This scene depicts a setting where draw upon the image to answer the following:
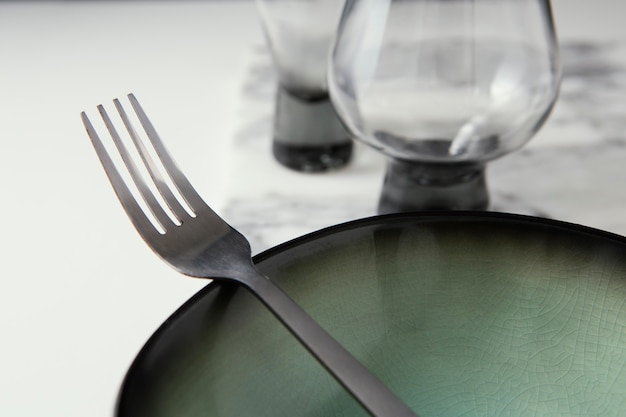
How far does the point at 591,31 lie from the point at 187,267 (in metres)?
0.62

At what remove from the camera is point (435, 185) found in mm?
462

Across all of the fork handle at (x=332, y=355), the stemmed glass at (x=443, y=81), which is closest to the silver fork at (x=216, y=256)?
the fork handle at (x=332, y=355)

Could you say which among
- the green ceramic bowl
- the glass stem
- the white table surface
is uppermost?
the green ceramic bowl

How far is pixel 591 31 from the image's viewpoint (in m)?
0.84

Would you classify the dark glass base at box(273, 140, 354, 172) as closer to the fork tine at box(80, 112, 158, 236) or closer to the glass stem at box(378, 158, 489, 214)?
the glass stem at box(378, 158, 489, 214)

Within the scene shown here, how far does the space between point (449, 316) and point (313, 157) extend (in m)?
0.24

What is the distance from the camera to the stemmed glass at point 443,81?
0.43 meters

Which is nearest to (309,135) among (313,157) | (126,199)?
(313,157)

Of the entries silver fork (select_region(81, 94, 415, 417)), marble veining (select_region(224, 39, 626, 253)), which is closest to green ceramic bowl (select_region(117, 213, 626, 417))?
silver fork (select_region(81, 94, 415, 417))

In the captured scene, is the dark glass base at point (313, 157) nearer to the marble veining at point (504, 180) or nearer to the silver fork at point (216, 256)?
the marble veining at point (504, 180)

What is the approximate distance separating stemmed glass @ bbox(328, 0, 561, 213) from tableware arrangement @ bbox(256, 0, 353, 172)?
0.08 m

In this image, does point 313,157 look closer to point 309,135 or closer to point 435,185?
point 309,135

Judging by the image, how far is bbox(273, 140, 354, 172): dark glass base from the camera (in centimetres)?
57

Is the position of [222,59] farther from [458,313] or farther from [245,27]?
[458,313]
